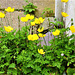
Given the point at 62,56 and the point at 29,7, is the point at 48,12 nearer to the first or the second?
the point at 29,7

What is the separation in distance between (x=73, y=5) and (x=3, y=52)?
1.17m

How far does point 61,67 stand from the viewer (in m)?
1.71

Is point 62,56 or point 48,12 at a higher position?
point 48,12

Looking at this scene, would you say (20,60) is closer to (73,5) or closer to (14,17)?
(73,5)

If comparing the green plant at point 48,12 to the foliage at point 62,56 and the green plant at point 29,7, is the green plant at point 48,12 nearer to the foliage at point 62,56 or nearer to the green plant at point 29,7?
the green plant at point 29,7

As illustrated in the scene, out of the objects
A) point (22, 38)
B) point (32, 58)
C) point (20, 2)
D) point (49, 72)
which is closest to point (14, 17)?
point (20, 2)

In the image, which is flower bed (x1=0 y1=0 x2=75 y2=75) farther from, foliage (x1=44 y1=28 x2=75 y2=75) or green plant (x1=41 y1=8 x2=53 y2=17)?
green plant (x1=41 y1=8 x2=53 y2=17)

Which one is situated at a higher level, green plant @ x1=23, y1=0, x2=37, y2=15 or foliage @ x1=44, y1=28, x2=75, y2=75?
green plant @ x1=23, y1=0, x2=37, y2=15

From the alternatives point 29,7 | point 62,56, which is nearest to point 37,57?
point 62,56

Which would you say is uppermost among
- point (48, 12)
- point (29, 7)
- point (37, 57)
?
point (29, 7)

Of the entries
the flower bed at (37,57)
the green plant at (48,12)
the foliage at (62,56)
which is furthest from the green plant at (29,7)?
the foliage at (62,56)

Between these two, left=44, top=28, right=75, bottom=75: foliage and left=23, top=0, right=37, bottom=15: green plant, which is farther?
left=23, top=0, right=37, bottom=15: green plant

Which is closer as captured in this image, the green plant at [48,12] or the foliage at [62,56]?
the foliage at [62,56]

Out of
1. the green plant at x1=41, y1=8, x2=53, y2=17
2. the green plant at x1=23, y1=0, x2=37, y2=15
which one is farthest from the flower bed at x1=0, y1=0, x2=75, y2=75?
the green plant at x1=41, y1=8, x2=53, y2=17
